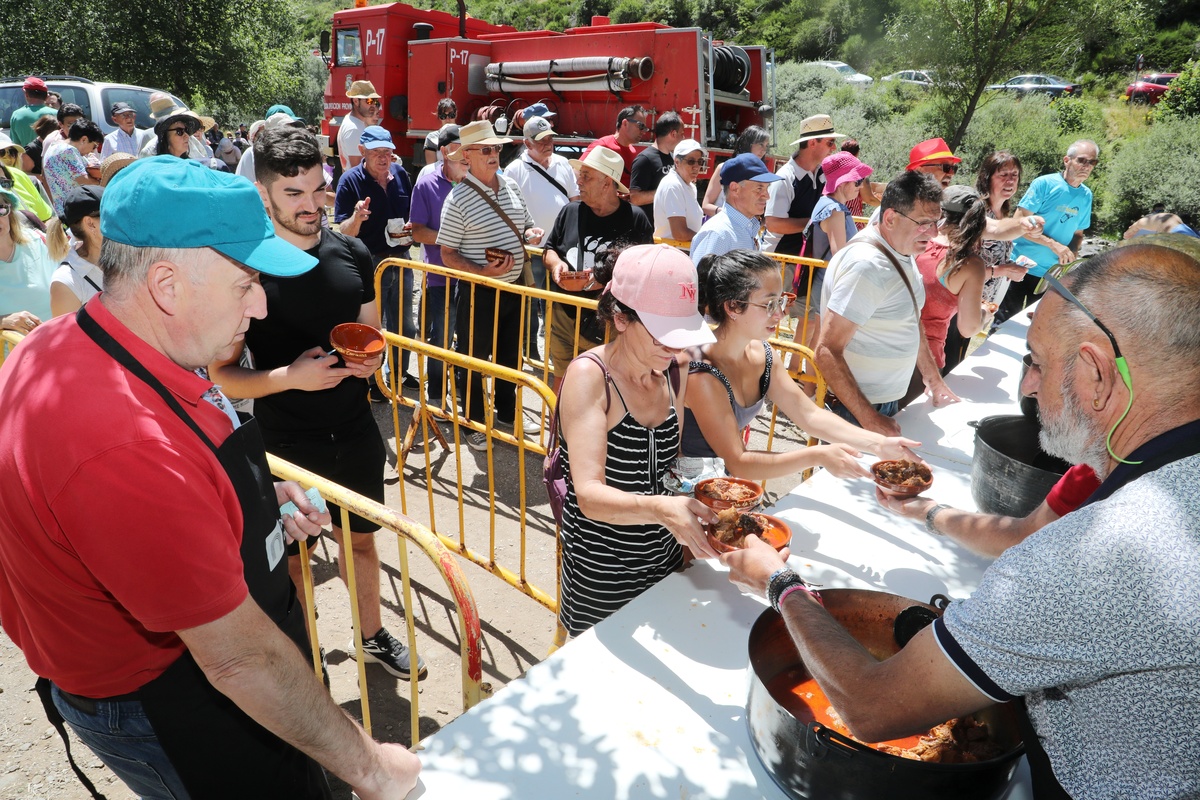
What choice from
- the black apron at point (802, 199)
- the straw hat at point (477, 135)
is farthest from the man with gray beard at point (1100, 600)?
the black apron at point (802, 199)

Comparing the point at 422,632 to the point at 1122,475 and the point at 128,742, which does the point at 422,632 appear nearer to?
the point at 128,742

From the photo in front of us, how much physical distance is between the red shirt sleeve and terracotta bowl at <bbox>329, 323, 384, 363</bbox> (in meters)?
2.20

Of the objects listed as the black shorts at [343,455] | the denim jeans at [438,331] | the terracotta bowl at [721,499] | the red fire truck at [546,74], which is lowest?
the denim jeans at [438,331]

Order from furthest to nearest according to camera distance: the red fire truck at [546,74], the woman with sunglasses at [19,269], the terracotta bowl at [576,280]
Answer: the red fire truck at [546,74], the terracotta bowl at [576,280], the woman with sunglasses at [19,269]

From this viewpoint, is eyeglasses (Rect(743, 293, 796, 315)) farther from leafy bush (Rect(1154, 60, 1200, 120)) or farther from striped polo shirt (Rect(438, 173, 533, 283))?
leafy bush (Rect(1154, 60, 1200, 120))

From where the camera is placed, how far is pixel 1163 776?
1116 mm

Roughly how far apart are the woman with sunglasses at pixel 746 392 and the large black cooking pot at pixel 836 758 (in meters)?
0.90

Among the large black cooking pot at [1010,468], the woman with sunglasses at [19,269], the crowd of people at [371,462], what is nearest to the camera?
the crowd of people at [371,462]

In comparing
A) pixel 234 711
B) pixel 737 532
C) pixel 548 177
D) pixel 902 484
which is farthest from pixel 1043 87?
pixel 234 711

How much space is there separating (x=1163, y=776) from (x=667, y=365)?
1.54m

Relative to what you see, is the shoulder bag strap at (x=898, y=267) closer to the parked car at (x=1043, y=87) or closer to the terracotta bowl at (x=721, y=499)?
the terracotta bowl at (x=721, y=499)

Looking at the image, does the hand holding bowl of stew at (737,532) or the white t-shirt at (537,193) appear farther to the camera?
the white t-shirt at (537,193)

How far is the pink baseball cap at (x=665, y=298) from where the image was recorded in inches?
87.3

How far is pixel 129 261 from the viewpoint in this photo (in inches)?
56.5
